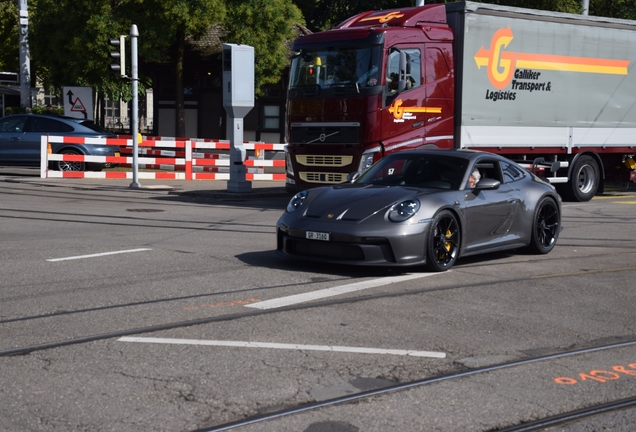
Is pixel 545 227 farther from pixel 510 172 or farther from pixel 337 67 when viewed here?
pixel 337 67

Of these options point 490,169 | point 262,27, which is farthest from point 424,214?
point 262,27

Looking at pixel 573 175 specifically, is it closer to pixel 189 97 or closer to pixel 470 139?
pixel 470 139

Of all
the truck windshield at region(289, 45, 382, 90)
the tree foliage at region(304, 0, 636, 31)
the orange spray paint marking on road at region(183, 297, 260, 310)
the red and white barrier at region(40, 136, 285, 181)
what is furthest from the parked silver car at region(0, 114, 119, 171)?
the tree foliage at region(304, 0, 636, 31)

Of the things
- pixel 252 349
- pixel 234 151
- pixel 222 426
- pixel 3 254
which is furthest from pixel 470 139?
pixel 222 426

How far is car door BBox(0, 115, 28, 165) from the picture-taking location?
24469 mm

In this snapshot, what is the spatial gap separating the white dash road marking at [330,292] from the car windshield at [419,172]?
1259 millimetres

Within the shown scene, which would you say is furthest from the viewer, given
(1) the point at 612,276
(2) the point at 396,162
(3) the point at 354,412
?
(2) the point at 396,162

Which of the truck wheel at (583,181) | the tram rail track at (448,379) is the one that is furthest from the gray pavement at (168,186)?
the tram rail track at (448,379)

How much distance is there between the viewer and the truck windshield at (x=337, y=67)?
52.9ft

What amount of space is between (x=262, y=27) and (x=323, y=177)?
19.5m

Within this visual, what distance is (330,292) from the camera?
824 centimetres

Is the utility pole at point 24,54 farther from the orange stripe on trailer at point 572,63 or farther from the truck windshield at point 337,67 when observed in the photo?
the orange stripe on trailer at point 572,63

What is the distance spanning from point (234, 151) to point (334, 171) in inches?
154

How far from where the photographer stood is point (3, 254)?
1009 centimetres
